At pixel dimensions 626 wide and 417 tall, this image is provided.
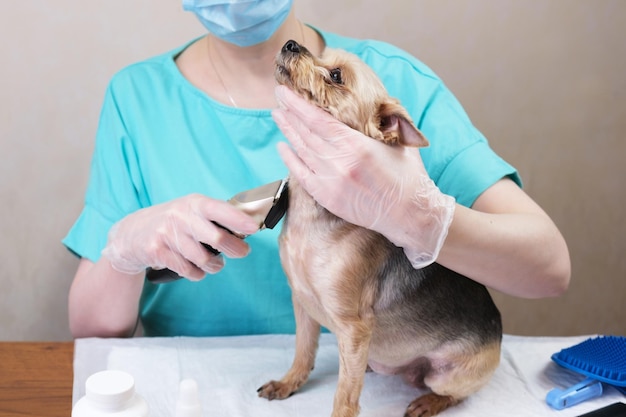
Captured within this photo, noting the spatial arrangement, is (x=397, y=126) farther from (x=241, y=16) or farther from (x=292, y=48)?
(x=241, y=16)

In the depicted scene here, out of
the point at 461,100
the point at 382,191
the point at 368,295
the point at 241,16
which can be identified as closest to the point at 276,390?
the point at 368,295

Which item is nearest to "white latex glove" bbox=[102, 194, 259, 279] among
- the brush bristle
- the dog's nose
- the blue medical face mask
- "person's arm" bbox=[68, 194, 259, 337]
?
"person's arm" bbox=[68, 194, 259, 337]

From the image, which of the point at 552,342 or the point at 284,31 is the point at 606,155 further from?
the point at 284,31

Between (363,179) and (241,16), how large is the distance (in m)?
0.43

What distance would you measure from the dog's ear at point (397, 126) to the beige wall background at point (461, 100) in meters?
0.88

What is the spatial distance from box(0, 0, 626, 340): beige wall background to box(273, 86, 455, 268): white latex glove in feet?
2.77

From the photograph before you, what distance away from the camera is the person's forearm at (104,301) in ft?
3.99

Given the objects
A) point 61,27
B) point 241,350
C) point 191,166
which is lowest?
point 241,350

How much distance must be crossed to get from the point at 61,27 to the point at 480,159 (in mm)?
965

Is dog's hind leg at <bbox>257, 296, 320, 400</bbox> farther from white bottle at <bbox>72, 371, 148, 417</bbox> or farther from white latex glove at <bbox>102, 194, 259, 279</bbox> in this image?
white bottle at <bbox>72, 371, 148, 417</bbox>

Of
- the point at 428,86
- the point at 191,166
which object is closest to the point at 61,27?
the point at 191,166

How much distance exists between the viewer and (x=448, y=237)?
960 mm

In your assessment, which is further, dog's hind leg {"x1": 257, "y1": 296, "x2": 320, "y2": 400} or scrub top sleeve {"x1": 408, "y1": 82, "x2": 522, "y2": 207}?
scrub top sleeve {"x1": 408, "y1": 82, "x2": 522, "y2": 207}

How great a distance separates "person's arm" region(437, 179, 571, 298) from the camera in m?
0.99
